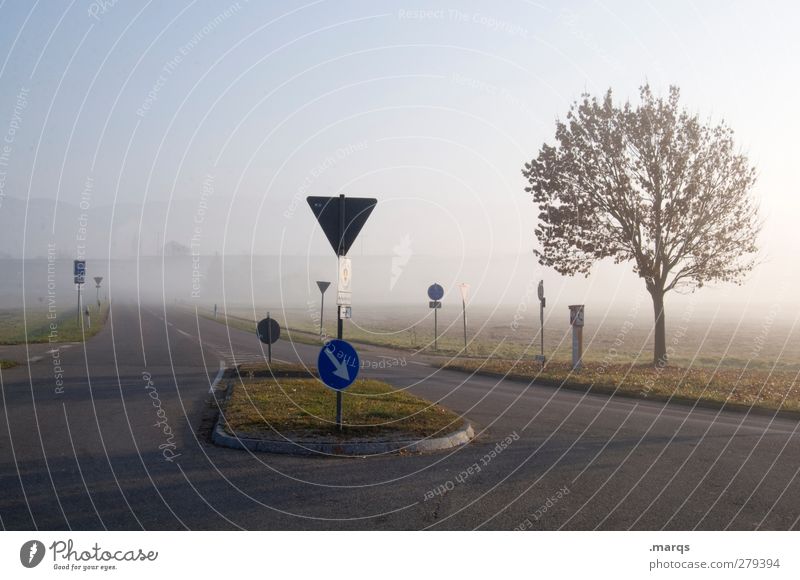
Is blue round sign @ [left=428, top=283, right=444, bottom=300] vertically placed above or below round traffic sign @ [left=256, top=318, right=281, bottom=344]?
above

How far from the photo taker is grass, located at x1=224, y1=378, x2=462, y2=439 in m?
11.1

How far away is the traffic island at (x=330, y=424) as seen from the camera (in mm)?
10141

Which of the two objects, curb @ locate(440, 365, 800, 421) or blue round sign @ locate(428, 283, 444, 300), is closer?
curb @ locate(440, 365, 800, 421)

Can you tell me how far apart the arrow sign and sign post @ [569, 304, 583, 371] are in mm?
15344

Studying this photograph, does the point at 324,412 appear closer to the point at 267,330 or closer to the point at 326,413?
the point at 326,413

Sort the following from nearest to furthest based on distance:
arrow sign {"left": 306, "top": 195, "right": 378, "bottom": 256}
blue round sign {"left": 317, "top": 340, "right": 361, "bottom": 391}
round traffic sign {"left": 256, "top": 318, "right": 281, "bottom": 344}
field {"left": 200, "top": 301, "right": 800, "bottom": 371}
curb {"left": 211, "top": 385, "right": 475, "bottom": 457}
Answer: curb {"left": 211, "top": 385, "right": 475, "bottom": 457}, blue round sign {"left": 317, "top": 340, "right": 361, "bottom": 391}, arrow sign {"left": 306, "top": 195, "right": 378, "bottom": 256}, round traffic sign {"left": 256, "top": 318, "right": 281, "bottom": 344}, field {"left": 200, "top": 301, "right": 800, "bottom": 371}

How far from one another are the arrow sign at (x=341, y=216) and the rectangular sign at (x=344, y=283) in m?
0.17

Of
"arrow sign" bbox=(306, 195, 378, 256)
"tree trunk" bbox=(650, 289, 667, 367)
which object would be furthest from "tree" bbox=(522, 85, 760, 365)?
"arrow sign" bbox=(306, 195, 378, 256)

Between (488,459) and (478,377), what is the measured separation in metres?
14.0

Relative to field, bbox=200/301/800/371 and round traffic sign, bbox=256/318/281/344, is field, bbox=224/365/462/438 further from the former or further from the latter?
field, bbox=200/301/800/371

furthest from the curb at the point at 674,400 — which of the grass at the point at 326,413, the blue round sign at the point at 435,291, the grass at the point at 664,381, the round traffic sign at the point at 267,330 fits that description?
the blue round sign at the point at 435,291

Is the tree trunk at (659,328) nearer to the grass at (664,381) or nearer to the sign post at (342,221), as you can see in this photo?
the grass at (664,381)
